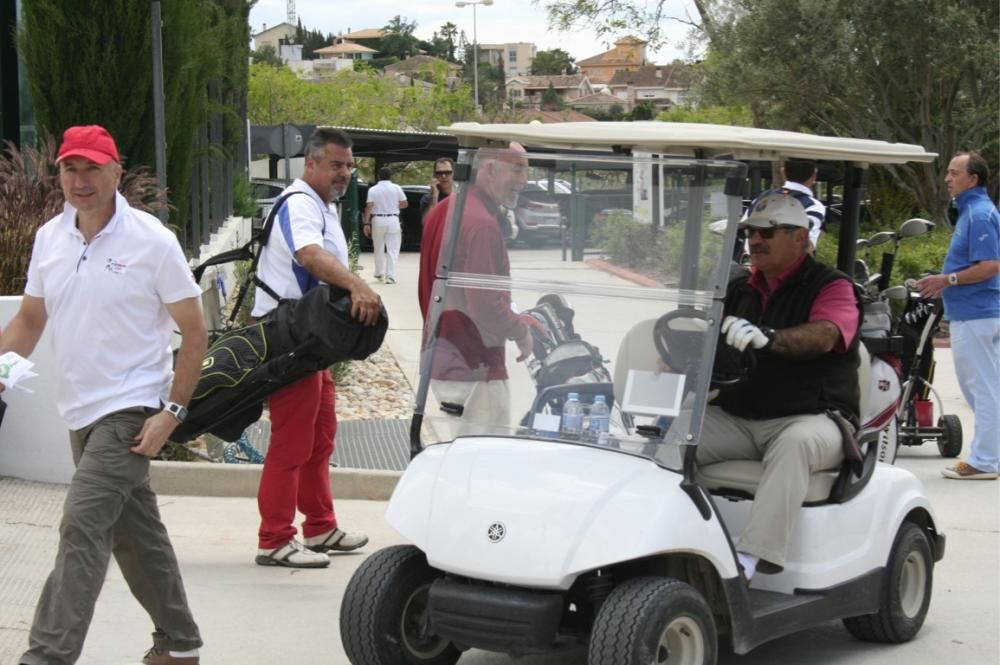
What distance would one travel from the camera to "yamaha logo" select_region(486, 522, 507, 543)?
15.1 feet

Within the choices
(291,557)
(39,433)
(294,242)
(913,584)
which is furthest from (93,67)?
(913,584)

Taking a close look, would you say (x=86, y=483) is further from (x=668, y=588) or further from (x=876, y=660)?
(x=876, y=660)

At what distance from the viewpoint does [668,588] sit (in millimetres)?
4535

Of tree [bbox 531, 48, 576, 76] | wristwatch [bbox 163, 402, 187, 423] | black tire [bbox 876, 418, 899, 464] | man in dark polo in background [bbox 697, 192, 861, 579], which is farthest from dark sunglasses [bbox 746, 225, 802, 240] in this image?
tree [bbox 531, 48, 576, 76]

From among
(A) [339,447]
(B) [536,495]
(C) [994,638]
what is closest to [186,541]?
(A) [339,447]

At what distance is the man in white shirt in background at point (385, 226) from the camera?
21.8m

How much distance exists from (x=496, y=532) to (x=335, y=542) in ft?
8.12

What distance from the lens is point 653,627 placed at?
4.42 m

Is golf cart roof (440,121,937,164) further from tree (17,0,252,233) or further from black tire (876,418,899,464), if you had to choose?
tree (17,0,252,233)

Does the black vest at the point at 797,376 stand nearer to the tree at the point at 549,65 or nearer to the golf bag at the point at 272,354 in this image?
the golf bag at the point at 272,354

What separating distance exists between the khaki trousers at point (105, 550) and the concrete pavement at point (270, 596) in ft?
1.56

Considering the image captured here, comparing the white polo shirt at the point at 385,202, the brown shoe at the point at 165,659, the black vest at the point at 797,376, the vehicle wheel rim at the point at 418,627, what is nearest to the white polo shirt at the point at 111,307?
the brown shoe at the point at 165,659

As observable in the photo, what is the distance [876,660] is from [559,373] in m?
1.66

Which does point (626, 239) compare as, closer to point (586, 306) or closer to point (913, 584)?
point (586, 306)
